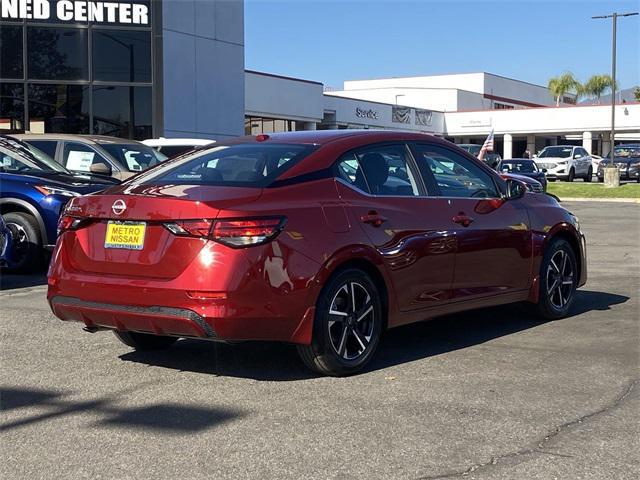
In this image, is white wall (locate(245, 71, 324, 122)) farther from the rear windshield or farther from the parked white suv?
the rear windshield

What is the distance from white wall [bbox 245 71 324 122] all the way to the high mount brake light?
1388 inches

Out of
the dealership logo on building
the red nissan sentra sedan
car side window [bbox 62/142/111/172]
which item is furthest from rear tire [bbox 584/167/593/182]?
the red nissan sentra sedan

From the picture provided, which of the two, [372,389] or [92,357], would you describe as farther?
[92,357]

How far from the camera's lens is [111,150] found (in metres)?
12.6

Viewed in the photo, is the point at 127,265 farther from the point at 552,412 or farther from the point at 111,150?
the point at 111,150

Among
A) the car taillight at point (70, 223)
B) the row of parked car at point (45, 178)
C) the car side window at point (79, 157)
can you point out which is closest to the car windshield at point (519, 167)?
the row of parked car at point (45, 178)

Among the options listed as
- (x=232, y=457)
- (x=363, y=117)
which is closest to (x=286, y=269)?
(x=232, y=457)

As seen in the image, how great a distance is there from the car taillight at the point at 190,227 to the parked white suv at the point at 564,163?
122ft

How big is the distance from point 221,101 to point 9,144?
1645 cm

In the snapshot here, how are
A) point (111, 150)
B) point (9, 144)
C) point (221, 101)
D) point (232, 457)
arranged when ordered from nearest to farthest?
1. point (232, 457)
2. point (9, 144)
3. point (111, 150)
4. point (221, 101)

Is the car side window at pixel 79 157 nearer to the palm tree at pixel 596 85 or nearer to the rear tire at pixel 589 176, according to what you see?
the rear tire at pixel 589 176

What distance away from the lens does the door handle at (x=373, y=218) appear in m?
5.46

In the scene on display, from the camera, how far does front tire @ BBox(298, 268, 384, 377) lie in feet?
16.9

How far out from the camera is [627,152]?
42.3 m
